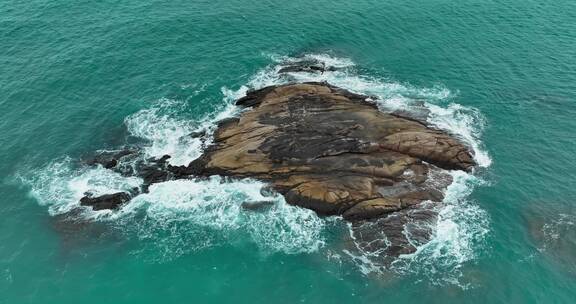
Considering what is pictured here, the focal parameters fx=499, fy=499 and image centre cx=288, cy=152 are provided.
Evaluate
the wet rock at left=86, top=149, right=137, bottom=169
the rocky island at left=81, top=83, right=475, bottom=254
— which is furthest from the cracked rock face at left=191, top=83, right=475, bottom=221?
the wet rock at left=86, top=149, right=137, bottom=169

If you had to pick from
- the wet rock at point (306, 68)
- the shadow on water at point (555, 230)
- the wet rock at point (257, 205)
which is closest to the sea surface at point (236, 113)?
the shadow on water at point (555, 230)

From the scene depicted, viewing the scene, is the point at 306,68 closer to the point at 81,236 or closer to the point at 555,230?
the point at 81,236

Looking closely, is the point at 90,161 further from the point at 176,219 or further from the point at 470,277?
the point at 470,277

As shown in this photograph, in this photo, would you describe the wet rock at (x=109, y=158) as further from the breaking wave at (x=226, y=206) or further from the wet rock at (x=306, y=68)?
the wet rock at (x=306, y=68)

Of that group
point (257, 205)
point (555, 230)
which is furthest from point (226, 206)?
point (555, 230)

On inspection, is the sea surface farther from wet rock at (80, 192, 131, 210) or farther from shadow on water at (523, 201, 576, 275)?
wet rock at (80, 192, 131, 210)

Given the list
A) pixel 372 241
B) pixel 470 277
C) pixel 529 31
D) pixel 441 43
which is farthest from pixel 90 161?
pixel 529 31
